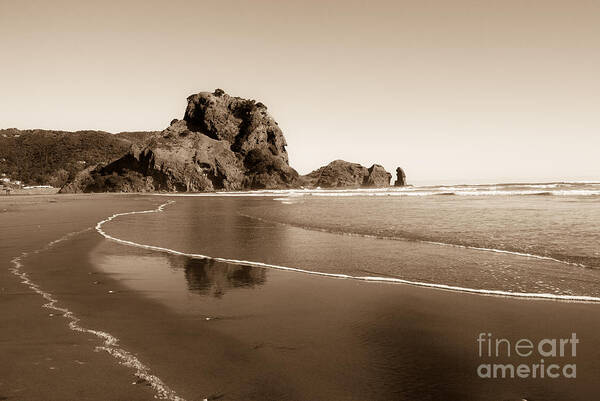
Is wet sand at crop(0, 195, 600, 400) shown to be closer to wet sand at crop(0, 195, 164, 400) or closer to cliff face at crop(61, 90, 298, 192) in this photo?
wet sand at crop(0, 195, 164, 400)

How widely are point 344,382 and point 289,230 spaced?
14757 millimetres

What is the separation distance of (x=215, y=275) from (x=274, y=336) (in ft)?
14.0

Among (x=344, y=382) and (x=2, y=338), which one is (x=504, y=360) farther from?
(x=2, y=338)

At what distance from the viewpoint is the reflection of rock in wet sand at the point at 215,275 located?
8398 millimetres

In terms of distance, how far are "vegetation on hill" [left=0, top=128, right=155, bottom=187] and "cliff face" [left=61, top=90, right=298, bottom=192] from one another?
135 ft

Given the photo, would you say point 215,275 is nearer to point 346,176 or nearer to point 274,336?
point 274,336

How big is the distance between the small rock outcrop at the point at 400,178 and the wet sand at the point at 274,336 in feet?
462

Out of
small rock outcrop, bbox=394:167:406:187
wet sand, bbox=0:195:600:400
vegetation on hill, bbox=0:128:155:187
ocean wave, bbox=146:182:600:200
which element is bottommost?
wet sand, bbox=0:195:600:400

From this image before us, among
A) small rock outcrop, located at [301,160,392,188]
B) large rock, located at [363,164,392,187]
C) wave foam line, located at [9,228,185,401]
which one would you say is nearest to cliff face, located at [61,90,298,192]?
small rock outcrop, located at [301,160,392,188]

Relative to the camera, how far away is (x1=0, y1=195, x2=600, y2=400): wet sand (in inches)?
163

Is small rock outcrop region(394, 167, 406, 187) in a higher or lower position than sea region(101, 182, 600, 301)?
higher

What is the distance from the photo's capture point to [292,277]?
31.1 ft

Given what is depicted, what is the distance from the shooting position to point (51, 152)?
559 feet

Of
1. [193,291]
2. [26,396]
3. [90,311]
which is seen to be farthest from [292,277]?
[26,396]
